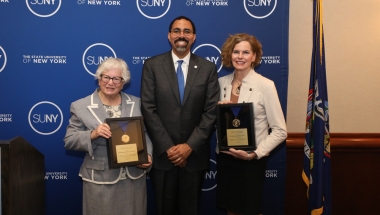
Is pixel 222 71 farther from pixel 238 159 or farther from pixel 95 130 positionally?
pixel 95 130

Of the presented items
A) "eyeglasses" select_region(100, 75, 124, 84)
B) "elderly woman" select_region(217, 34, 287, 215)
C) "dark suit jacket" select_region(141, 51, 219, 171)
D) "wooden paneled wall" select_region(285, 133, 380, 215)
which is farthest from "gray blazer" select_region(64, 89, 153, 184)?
"wooden paneled wall" select_region(285, 133, 380, 215)

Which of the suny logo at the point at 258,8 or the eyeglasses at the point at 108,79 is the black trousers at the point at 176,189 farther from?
the suny logo at the point at 258,8

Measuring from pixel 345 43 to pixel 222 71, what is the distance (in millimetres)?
1464

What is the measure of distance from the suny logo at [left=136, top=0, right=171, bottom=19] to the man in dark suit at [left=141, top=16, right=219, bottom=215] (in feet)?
1.95

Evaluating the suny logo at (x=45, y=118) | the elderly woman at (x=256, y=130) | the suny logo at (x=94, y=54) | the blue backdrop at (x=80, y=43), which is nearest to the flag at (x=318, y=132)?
the elderly woman at (x=256, y=130)

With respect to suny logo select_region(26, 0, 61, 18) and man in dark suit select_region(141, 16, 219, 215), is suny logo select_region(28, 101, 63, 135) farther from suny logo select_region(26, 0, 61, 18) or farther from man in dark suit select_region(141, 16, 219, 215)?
man in dark suit select_region(141, 16, 219, 215)

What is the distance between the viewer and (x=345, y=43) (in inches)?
160

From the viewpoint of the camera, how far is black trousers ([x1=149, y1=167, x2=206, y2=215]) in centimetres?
301

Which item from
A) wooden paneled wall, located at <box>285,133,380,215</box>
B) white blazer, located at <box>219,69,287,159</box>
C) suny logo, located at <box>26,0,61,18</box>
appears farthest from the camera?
wooden paneled wall, located at <box>285,133,380,215</box>

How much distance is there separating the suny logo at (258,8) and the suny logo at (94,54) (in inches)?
53.5

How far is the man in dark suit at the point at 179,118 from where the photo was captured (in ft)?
9.52

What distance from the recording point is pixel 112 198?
2.65m

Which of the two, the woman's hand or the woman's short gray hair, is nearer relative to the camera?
the woman's hand

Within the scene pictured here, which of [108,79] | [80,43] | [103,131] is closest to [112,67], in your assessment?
[108,79]
